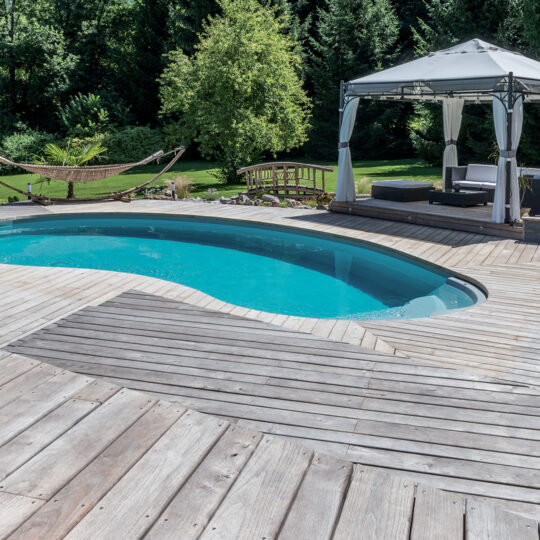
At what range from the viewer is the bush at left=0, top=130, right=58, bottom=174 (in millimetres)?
18516

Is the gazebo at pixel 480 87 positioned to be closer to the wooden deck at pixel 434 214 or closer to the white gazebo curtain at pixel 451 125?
the wooden deck at pixel 434 214

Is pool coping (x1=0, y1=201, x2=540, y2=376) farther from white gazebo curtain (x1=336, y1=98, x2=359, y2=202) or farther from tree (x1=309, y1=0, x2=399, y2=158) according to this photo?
tree (x1=309, y1=0, x2=399, y2=158)

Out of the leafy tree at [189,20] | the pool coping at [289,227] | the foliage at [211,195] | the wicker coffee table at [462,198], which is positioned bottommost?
the pool coping at [289,227]

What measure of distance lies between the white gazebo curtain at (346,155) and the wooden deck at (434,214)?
0.17 meters

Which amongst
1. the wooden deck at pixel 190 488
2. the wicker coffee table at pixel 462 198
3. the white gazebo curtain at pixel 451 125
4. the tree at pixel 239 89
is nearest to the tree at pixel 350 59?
the tree at pixel 239 89

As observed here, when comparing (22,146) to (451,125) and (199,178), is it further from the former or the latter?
(451,125)

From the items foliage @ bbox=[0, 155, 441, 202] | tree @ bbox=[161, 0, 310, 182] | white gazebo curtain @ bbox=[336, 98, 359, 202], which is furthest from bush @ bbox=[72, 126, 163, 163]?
white gazebo curtain @ bbox=[336, 98, 359, 202]

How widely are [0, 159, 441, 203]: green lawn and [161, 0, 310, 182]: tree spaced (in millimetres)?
1169

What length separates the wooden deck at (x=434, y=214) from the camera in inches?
313

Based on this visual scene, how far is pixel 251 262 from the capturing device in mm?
8344

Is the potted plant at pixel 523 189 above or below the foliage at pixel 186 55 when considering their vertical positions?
below

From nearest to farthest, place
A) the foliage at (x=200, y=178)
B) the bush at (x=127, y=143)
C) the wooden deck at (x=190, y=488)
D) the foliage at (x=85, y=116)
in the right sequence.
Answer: the wooden deck at (x=190, y=488) → the foliage at (x=200, y=178) → the bush at (x=127, y=143) → the foliage at (x=85, y=116)

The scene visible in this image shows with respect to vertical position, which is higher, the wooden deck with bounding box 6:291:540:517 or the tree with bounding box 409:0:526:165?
the tree with bounding box 409:0:526:165

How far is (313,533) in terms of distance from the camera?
186 centimetres
